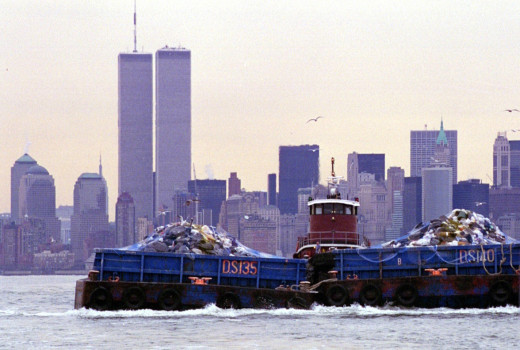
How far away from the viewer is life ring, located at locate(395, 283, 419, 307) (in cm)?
6575

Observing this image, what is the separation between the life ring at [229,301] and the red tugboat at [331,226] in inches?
386

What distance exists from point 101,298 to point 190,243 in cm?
625

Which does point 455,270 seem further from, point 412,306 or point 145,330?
point 145,330

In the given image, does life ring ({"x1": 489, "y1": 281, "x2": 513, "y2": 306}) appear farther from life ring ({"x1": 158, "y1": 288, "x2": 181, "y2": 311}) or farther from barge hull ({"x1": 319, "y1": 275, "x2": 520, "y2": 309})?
life ring ({"x1": 158, "y1": 288, "x2": 181, "y2": 311})

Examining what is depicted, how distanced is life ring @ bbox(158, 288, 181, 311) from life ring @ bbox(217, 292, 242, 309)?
2.18 metres

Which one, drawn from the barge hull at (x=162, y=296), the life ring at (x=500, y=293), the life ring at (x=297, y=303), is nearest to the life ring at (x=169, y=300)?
the barge hull at (x=162, y=296)

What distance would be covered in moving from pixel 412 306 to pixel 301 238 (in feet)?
47.0

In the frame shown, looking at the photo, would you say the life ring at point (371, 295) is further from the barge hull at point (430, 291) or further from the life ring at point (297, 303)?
the life ring at point (297, 303)

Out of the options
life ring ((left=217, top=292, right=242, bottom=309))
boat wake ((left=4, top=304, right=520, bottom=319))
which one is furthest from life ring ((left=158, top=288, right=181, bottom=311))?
life ring ((left=217, top=292, right=242, bottom=309))

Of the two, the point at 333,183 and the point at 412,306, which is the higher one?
the point at 333,183

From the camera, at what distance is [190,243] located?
68.2m

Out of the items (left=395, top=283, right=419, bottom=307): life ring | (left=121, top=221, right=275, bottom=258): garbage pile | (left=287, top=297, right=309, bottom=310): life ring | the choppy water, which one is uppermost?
(left=121, top=221, right=275, bottom=258): garbage pile

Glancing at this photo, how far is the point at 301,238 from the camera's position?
78625 millimetres

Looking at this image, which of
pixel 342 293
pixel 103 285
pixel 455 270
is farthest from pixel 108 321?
pixel 455 270
